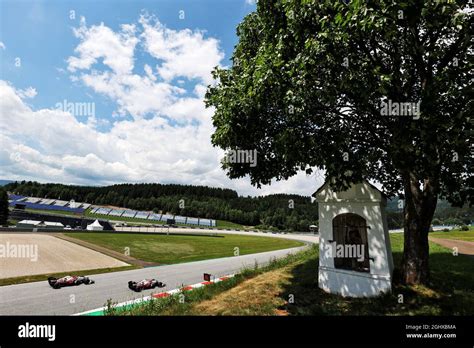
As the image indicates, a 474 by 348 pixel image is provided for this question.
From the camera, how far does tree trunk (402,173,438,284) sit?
12.1 metres

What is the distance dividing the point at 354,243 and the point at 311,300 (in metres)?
3.52

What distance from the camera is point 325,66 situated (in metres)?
9.66

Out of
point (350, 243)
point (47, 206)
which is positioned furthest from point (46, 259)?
point (47, 206)

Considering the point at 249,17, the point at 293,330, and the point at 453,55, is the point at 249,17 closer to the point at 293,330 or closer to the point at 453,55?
the point at 453,55

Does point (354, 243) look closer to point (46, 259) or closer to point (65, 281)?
point (65, 281)

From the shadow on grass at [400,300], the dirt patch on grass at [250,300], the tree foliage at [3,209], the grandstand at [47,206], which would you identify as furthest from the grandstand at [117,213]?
the shadow on grass at [400,300]

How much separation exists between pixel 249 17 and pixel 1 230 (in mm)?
58181

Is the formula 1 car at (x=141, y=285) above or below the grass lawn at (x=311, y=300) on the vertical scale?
below

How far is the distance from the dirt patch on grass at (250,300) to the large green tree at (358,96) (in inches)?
230

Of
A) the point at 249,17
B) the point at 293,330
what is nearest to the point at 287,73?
the point at 249,17

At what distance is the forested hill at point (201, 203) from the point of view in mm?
132462

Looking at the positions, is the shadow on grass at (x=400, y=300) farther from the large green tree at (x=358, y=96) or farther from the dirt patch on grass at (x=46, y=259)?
the dirt patch on grass at (x=46, y=259)

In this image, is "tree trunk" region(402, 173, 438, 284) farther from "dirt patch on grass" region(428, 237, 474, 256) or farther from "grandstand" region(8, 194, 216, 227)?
"grandstand" region(8, 194, 216, 227)

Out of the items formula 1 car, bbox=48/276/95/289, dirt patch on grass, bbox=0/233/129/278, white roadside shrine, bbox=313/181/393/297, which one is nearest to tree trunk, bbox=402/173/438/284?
white roadside shrine, bbox=313/181/393/297
